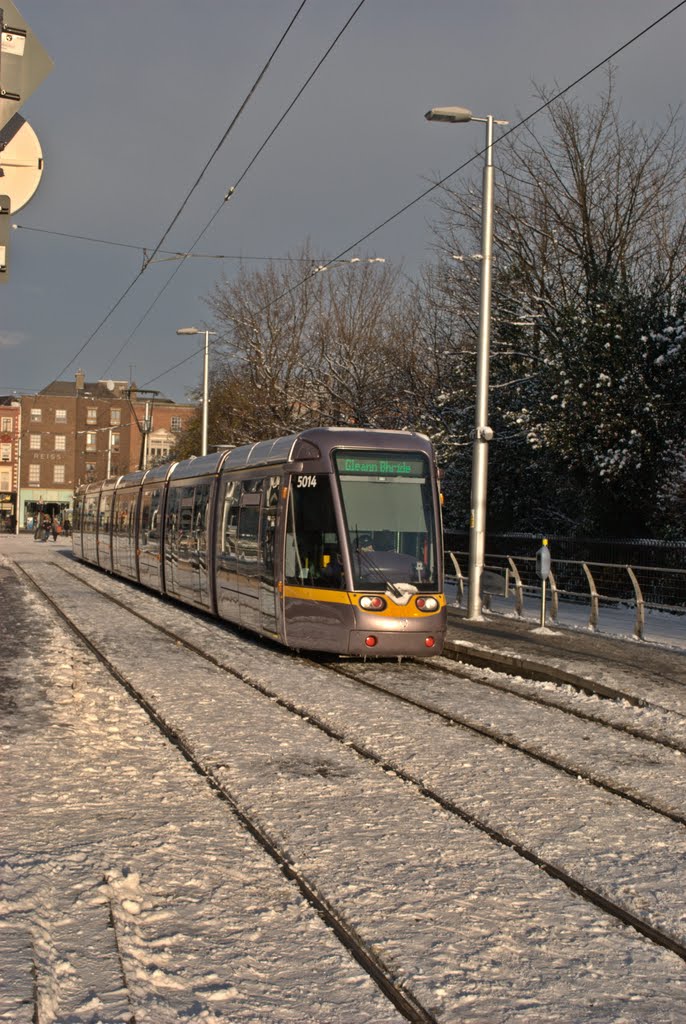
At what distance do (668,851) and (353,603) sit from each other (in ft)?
22.9

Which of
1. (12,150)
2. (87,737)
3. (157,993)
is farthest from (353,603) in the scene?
(157,993)

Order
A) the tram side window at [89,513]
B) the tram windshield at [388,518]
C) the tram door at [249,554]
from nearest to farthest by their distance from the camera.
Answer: the tram windshield at [388,518], the tram door at [249,554], the tram side window at [89,513]

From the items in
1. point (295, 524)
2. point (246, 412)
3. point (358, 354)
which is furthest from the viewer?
point (246, 412)

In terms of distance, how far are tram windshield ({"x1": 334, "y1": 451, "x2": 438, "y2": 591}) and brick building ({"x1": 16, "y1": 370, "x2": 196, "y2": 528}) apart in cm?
8218

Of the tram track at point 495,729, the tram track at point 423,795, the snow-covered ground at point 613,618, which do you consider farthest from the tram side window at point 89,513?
the tram track at point 423,795

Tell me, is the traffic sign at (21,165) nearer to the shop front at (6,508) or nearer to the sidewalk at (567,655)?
the sidewalk at (567,655)

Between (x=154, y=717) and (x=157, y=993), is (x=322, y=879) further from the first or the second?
(x=154, y=717)

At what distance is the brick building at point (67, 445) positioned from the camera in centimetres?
9669

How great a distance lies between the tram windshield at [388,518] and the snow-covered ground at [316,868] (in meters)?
2.78

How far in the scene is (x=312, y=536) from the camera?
1348 centimetres

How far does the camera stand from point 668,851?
20.1ft

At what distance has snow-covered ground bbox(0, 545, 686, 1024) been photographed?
13.6 ft

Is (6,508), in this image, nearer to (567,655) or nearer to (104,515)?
(104,515)

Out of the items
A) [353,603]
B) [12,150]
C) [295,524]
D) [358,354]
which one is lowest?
[353,603]
